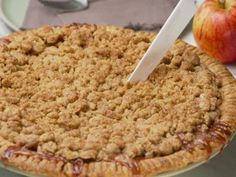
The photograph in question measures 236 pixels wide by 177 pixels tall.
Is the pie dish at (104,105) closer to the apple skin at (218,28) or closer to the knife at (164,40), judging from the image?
the knife at (164,40)

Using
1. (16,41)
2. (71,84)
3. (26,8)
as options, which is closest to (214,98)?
(71,84)

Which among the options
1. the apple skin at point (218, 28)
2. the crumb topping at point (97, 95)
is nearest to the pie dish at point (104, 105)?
the crumb topping at point (97, 95)

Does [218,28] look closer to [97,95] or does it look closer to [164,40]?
[164,40]

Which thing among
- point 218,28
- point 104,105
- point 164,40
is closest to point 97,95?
point 104,105

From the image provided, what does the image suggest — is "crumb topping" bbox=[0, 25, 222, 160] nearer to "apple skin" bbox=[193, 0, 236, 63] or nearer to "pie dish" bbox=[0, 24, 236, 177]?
"pie dish" bbox=[0, 24, 236, 177]

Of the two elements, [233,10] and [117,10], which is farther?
[117,10]

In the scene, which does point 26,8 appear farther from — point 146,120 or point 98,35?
point 146,120
